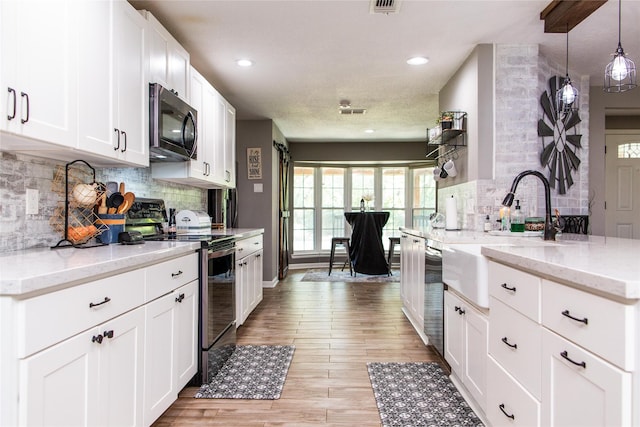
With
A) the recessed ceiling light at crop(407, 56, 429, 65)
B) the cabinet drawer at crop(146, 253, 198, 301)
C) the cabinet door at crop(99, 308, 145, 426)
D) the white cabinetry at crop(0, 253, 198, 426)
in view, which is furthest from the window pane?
the cabinet door at crop(99, 308, 145, 426)

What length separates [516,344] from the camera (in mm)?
1505

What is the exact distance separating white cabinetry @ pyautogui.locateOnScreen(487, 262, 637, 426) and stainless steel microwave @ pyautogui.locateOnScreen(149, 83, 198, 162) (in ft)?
6.67

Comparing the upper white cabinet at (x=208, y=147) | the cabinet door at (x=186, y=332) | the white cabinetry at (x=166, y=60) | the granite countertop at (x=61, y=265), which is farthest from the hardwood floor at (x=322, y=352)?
the white cabinetry at (x=166, y=60)

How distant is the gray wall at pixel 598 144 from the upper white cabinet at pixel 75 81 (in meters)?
4.15

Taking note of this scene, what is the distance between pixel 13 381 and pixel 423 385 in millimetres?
2112

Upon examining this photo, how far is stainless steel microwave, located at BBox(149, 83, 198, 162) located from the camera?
2.33 meters

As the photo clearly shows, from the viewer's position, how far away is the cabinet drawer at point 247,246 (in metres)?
3.24

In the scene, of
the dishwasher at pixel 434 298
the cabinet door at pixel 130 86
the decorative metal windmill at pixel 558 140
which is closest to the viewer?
the cabinet door at pixel 130 86

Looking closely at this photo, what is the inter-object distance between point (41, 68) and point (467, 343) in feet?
7.74

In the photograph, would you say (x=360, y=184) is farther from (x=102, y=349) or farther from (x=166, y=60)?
(x=102, y=349)

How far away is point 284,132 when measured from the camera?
655 centimetres

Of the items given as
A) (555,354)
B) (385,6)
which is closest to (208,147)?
(385,6)

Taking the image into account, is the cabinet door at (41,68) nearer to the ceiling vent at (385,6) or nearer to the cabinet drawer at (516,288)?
the ceiling vent at (385,6)

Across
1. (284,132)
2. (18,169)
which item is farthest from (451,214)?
(284,132)
